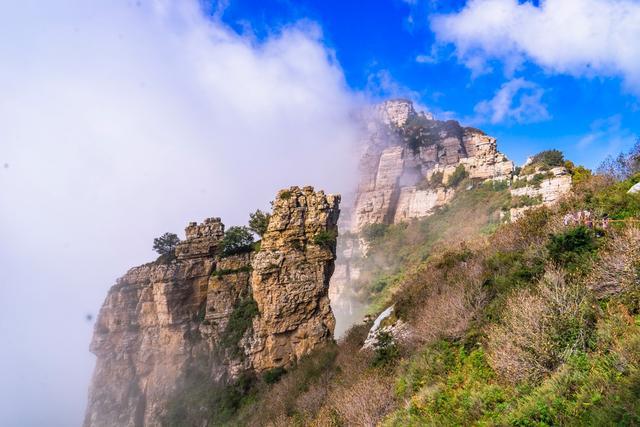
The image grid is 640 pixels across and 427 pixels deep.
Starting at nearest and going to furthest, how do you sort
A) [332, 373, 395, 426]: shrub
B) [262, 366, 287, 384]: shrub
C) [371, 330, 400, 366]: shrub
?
[332, 373, 395, 426]: shrub < [371, 330, 400, 366]: shrub < [262, 366, 287, 384]: shrub

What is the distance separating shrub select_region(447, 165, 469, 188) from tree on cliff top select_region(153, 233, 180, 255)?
152ft

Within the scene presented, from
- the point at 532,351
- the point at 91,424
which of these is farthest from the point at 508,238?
the point at 91,424

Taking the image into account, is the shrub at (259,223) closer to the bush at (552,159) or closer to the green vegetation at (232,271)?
the green vegetation at (232,271)

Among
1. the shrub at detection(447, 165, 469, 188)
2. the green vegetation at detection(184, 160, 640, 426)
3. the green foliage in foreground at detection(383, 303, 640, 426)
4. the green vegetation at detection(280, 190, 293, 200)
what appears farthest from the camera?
the shrub at detection(447, 165, 469, 188)

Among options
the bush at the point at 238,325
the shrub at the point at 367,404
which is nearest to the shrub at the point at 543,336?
the shrub at the point at 367,404

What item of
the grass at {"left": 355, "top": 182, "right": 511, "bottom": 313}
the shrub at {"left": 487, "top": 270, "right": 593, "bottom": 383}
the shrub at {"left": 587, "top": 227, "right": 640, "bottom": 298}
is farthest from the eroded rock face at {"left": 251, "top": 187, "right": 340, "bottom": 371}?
the grass at {"left": 355, "top": 182, "right": 511, "bottom": 313}

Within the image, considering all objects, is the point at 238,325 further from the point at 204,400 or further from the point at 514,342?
the point at 514,342

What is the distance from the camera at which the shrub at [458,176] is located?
196ft

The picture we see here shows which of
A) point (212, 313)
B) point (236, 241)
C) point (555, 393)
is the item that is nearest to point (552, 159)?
point (236, 241)

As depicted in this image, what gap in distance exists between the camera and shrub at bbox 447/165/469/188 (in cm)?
5962

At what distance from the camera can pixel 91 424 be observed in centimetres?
3259

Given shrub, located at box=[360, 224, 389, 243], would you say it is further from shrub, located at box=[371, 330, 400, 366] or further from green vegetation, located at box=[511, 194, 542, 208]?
shrub, located at box=[371, 330, 400, 366]

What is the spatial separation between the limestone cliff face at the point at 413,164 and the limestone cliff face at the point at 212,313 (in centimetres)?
4016

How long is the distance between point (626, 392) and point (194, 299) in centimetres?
2984
